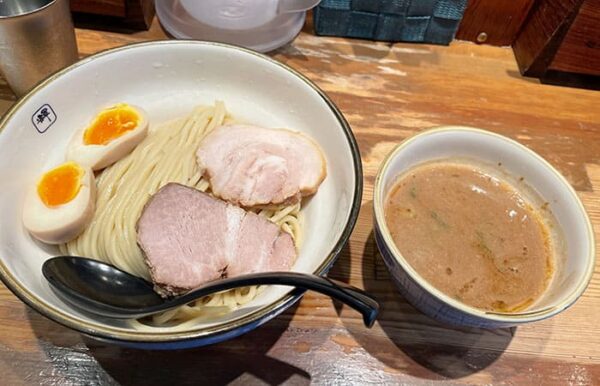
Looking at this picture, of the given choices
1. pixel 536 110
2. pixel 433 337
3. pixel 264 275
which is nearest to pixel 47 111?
pixel 264 275

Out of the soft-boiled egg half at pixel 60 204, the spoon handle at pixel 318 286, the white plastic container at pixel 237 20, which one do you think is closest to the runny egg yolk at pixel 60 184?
the soft-boiled egg half at pixel 60 204

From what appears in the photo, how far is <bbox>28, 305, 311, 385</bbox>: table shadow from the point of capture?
1.19m

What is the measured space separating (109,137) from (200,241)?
0.45 meters

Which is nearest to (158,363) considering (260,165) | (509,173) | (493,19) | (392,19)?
(260,165)

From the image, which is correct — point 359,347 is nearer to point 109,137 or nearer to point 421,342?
point 421,342

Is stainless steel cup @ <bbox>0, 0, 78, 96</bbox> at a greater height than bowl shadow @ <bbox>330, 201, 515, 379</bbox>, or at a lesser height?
greater

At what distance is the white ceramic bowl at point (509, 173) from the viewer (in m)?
1.12

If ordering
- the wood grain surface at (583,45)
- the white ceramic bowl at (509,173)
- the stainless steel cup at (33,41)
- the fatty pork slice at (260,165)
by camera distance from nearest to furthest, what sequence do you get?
the white ceramic bowl at (509,173) < the fatty pork slice at (260,165) < the stainless steel cup at (33,41) < the wood grain surface at (583,45)

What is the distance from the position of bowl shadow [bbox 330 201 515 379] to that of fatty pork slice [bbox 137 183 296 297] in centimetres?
26

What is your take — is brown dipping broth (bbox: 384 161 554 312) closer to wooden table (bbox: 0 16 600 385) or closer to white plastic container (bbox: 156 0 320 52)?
wooden table (bbox: 0 16 600 385)

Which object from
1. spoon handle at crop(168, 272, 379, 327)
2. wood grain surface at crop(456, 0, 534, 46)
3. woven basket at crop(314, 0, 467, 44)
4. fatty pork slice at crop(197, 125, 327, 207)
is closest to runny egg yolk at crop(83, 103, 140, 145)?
fatty pork slice at crop(197, 125, 327, 207)

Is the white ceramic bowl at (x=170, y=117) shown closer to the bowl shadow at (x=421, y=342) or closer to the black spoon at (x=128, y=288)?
the black spoon at (x=128, y=288)

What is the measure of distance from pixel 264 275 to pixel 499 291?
56 cm

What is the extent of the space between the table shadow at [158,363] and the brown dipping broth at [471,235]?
410mm
